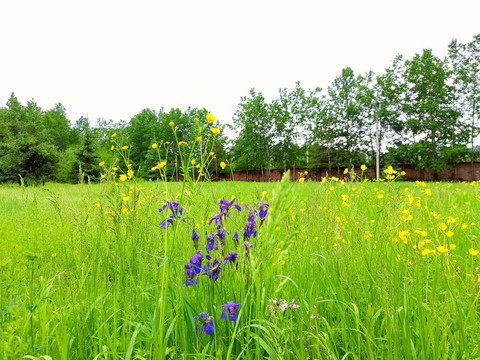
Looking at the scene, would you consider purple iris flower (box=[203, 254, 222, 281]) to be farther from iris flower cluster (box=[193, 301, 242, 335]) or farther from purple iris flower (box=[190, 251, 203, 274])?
iris flower cluster (box=[193, 301, 242, 335])

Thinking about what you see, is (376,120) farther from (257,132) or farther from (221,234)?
(221,234)

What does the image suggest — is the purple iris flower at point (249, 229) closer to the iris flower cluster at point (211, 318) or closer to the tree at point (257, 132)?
the iris flower cluster at point (211, 318)

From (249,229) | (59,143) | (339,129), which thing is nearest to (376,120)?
(339,129)

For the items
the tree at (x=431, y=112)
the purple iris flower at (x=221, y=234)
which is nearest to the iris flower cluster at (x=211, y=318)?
the purple iris flower at (x=221, y=234)

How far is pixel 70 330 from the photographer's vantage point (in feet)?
4.57

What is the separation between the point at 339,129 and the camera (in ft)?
114

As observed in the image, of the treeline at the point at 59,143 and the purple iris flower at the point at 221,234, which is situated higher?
the treeline at the point at 59,143

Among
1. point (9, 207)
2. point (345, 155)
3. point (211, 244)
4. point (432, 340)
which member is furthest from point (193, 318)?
point (345, 155)

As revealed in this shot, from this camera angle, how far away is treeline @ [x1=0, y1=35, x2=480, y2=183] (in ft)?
79.3

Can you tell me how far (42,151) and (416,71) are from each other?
3519 cm

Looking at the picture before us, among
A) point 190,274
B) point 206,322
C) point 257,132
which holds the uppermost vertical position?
point 257,132

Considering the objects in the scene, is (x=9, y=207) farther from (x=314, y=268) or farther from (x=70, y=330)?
(x=314, y=268)

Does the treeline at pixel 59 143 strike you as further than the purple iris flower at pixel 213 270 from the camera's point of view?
Yes

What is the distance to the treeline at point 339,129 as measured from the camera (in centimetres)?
2417
